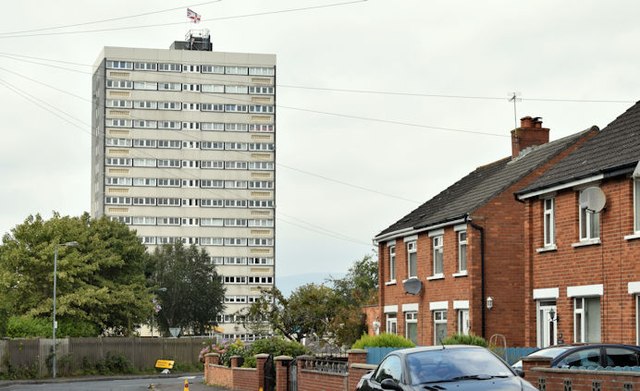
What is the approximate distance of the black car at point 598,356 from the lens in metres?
21.2

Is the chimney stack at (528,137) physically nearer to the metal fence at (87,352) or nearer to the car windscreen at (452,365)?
the car windscreen at (452,365)

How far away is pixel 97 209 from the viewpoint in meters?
158

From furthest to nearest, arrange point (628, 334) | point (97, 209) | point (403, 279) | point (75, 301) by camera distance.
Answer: point (97, 209) < point (75, 301) < point (403, 279) < point (628, 334)

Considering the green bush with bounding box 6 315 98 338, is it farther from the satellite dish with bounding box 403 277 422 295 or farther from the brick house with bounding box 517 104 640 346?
the brick house with bounding box 517 104 640 346

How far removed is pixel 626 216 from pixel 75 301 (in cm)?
4433

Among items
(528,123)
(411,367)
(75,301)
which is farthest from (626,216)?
(75,301)

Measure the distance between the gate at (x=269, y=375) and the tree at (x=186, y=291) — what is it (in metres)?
83.8

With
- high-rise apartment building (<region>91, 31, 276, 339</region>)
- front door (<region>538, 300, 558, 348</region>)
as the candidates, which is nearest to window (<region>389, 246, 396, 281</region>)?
front door (<region>538, 300, 558, 348</region>)

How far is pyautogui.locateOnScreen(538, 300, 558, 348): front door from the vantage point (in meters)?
31.6

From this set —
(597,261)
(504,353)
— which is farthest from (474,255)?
(597,261)

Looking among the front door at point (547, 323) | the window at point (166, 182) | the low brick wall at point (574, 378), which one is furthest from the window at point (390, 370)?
the window at point (166, 182)

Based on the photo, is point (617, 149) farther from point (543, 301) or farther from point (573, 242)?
point (543, 301)

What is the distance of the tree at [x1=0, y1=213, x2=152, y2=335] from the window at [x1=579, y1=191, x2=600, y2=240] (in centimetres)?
3956

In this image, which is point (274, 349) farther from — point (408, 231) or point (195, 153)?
point (195, 153)
